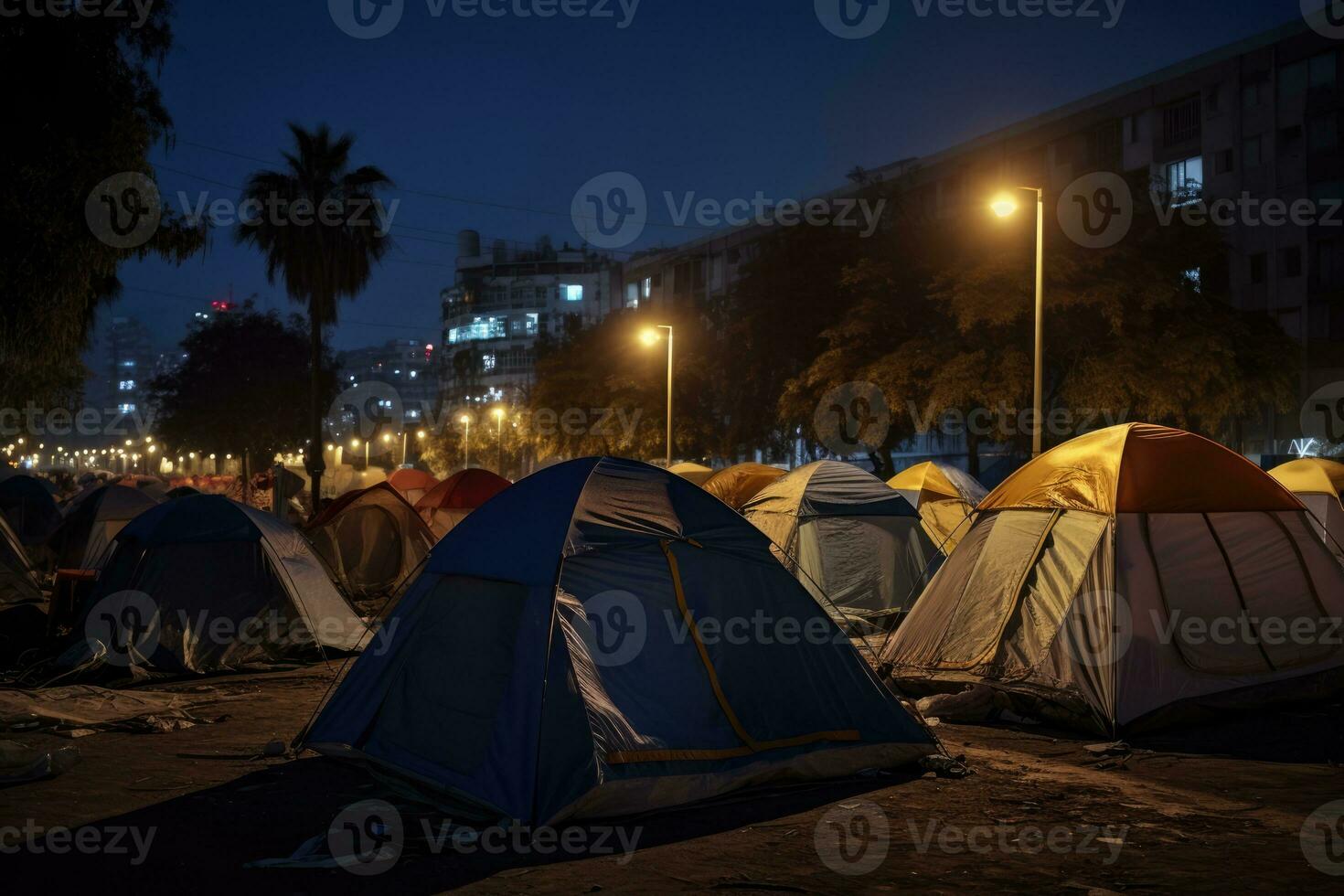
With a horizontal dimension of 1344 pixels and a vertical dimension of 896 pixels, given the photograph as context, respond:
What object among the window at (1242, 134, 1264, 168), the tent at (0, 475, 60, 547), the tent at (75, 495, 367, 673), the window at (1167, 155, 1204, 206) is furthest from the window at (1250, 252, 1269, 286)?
the tent at (0, 475, 60, 547)

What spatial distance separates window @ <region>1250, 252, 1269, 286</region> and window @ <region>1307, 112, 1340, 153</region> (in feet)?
11.5

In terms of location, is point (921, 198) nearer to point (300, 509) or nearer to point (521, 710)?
point (300, 509)

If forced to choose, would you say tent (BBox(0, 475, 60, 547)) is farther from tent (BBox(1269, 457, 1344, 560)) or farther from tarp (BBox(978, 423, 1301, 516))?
tent (BBox(1269, 457, 1344, 560))

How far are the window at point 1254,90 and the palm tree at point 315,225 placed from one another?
26.8m

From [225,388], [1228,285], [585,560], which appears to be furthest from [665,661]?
[225,388]

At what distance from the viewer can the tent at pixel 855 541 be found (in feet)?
57.2

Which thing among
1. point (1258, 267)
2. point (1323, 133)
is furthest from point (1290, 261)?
point (1323, 133)

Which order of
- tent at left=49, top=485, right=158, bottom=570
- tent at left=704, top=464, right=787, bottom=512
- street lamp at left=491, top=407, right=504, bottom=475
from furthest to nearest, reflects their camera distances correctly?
street lamp at left=491, top=407, right=504, bottom=475 < tent at left=49, top=485, right=158, bottom=570 < tent at left=704, top=464, right=787, bottom=512

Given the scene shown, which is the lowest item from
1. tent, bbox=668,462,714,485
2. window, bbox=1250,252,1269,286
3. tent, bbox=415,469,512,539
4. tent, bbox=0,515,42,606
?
tent, bbox=0,515,42,606

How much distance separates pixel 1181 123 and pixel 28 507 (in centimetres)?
3703

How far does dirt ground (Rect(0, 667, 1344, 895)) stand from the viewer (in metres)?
6.21

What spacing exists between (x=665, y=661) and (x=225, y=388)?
4752 cm

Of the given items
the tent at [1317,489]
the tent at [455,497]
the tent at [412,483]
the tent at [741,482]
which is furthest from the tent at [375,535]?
the tent at [1317,489]

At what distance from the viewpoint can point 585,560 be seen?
8.23 m
